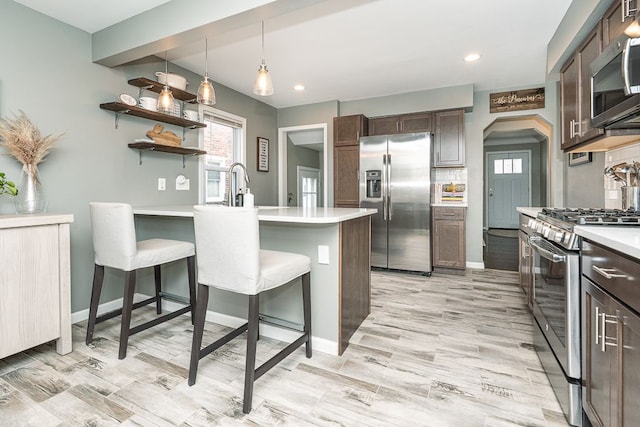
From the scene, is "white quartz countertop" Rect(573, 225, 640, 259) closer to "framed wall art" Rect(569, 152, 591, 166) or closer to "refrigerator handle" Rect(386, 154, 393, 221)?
"framed wall art" Rect(569, 152, 591, 166)

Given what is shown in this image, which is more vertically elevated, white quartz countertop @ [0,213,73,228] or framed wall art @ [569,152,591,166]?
framed wall art @ [569,152,591,166]

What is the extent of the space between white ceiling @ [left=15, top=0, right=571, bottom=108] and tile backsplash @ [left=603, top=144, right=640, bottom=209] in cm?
119

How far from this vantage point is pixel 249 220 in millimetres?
1520

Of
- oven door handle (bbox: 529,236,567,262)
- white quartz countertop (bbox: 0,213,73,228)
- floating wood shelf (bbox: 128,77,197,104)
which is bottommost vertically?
oven door handle (bbox: 529,236,567,262)

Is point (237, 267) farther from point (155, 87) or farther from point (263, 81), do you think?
point (155, 87)

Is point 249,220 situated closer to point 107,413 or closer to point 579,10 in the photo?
point 107,413

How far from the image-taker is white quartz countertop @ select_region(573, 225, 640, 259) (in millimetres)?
923

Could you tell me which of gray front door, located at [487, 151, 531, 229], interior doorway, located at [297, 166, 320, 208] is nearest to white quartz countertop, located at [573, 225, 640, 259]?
interior doorway, located at [297, 166, 320, 208]

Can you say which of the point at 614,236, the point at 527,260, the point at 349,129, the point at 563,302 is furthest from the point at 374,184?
the point at 614,236

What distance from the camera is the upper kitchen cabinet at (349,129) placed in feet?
15.0

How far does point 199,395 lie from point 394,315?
66.9 inches

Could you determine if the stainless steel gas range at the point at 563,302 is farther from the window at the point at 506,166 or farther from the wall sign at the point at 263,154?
the window at the point at 506,166

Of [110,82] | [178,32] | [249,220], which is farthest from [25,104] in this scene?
[249,220]

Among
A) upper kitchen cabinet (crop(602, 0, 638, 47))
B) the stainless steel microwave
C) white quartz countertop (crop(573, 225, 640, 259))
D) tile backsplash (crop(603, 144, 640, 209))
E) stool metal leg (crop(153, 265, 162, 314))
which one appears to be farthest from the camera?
stool metal leg (crop(153, 265, 162, 314))
